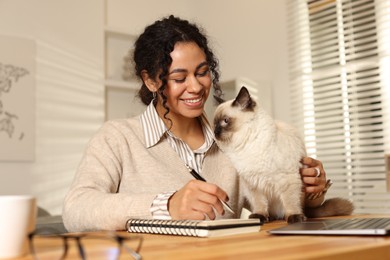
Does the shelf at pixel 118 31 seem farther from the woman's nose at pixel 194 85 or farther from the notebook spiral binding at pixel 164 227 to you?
the notebook spiral binding at pixel 164 227

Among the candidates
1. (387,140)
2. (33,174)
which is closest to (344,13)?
(387,140)

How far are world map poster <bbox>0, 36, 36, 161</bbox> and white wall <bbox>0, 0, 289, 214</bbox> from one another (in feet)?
0.20

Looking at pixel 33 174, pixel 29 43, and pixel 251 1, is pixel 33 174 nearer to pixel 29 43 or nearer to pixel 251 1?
pixel 29 43

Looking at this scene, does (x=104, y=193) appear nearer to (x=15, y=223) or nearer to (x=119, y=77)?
(x=15, y=223)

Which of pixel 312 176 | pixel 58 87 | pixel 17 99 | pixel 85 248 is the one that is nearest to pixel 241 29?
pixel 58 87

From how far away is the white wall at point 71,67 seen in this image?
338cm

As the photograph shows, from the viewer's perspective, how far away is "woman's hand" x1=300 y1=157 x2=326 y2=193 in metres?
1.27

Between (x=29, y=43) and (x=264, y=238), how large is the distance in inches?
119

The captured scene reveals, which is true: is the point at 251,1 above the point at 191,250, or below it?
above

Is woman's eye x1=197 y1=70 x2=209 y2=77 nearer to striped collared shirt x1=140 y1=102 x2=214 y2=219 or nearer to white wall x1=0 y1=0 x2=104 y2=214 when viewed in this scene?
striped collared shirt x1=140 y1=102 x2=214 y2=219

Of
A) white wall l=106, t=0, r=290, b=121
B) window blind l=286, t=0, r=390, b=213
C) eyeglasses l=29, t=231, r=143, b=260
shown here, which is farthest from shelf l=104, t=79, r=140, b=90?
eyeglasses l=29, t=231, r=143, b=260

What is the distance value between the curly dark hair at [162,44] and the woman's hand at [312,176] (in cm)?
50

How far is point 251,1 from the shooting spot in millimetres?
3793

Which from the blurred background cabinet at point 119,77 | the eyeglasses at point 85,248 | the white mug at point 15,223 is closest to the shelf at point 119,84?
the blurred background cabinet at point 119,77
